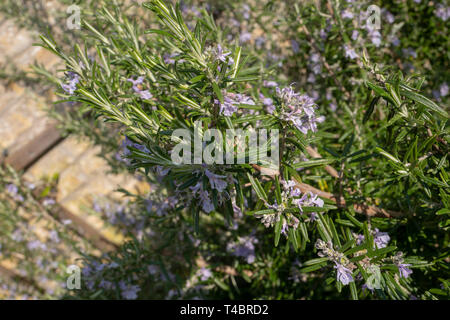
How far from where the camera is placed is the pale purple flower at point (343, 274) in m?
1.10

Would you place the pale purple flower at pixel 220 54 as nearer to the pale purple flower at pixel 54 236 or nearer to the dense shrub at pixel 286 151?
the dense shrub at pixel 286 151

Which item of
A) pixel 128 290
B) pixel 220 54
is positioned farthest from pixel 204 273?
pixel 220 54

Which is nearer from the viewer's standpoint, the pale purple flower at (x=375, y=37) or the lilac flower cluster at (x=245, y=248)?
the pale purple flower at (x=375, y=37)

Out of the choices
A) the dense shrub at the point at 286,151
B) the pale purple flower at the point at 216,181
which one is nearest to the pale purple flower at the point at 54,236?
the dense shrub at the point at 286,151

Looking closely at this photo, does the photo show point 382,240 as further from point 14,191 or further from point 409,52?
point 14,191

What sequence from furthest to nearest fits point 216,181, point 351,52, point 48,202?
1. point 48,202
2. point 351,52
3. point 216,181

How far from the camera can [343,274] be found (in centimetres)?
110

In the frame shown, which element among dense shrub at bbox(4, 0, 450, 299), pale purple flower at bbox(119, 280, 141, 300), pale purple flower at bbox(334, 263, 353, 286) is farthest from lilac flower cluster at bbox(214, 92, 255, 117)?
pale purple flower at bbox(119, 280, 141, 300)

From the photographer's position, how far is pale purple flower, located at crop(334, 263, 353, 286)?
3.61ft

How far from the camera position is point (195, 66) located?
113 centimetres

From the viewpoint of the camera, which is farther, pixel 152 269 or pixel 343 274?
pixel 152 269

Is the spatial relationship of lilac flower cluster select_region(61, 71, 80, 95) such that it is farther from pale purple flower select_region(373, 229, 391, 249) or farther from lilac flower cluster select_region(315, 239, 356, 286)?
pale purple flower select_region(373, 229, 391, 249)

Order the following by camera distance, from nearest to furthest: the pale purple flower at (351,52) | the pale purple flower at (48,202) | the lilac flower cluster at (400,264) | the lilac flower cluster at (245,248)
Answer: the lilac flower cluster at (400,264), the pale purple flower at (351,52), the lilac flower cluster at (245,248), the pale purple flower at (48,202)
